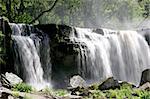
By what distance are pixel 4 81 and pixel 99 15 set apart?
47.2m

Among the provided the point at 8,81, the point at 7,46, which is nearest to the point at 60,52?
the point at 7,46

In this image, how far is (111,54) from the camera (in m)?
27.9

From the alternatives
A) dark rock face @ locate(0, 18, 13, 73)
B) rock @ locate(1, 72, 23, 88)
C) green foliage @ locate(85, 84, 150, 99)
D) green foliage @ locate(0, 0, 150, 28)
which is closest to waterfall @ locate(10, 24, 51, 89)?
dark rock face @ locate(0, 18, 13, 73)

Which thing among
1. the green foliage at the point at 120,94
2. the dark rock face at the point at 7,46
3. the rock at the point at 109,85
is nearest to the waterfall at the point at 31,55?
the dark rock face at the point at 7,46

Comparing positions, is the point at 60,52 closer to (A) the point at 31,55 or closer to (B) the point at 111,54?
(A) the point at 31,55

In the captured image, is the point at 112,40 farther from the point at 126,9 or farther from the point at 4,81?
the point at 126,9

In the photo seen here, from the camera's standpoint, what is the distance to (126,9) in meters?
62.4

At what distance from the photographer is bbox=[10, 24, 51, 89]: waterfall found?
22508 mm

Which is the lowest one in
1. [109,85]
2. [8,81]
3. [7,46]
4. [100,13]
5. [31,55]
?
[109,85]

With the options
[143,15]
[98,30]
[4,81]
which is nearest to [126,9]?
[143,15]

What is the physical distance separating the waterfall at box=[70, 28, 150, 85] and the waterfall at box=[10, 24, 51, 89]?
6.94 ft

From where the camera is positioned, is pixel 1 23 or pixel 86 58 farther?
pixel 86 58

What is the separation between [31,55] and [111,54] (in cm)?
688

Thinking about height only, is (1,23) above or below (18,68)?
above
